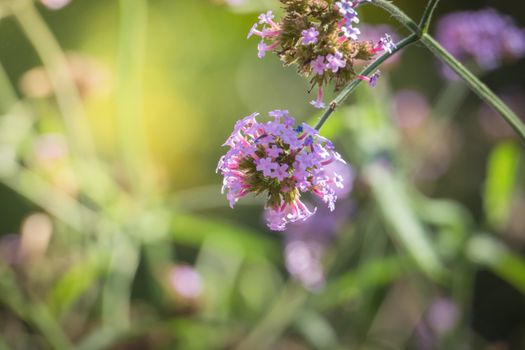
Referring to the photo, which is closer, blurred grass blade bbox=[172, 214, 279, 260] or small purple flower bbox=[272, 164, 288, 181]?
small purple flower bbox=[272, 164, 288, 181]

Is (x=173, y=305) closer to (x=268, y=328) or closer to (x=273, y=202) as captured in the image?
(x=268, y=328)

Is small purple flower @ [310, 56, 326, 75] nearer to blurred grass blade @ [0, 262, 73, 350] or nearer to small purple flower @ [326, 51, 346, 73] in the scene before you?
small purple flower @ [326, 51, 346, 73]

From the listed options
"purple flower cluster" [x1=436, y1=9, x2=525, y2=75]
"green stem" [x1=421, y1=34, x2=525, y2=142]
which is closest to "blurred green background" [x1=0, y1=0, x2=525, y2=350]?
"purple flower cluster" [x1=436, y1=9, x2=525, y2=75]

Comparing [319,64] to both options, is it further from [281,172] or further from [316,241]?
[316,241]

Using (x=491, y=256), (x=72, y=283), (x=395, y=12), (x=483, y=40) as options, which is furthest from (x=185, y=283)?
(x=395, y=12)

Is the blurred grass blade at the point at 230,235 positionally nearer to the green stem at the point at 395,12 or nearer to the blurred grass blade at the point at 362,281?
the blurred grass blade at the point at 362,281
